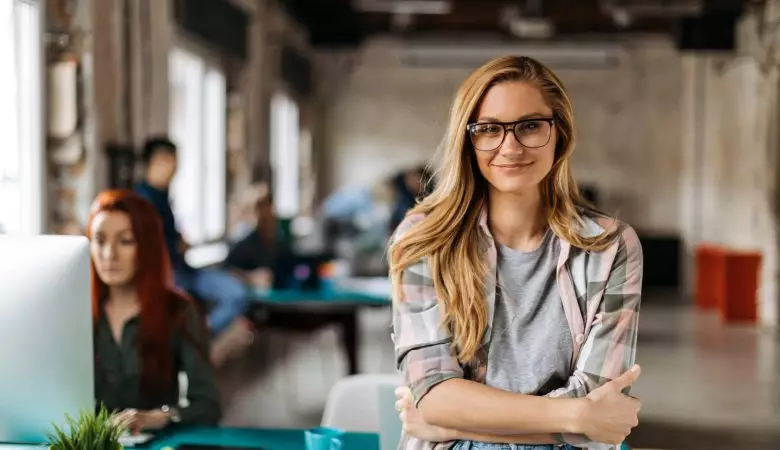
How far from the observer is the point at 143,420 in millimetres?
Answer: 2387

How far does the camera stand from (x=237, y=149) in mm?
9500

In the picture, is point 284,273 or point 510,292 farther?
point 284,273

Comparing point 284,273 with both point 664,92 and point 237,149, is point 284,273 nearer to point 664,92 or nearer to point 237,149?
point 237,149

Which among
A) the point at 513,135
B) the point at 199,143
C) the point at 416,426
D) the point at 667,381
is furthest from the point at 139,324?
the point at 199,143

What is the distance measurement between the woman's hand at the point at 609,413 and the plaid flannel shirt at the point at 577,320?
4cm

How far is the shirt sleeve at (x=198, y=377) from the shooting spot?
276 centimetres

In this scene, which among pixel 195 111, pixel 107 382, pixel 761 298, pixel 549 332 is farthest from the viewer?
pixel 761 298

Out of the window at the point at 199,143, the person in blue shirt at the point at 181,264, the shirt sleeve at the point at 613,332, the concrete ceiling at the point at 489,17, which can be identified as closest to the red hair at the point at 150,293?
the shirt sleeve at the point at 613,332

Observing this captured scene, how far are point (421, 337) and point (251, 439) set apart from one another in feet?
2.26

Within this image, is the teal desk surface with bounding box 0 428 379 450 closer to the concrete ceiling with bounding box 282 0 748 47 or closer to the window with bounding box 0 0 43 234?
the window with bounding box 0 0 43 234

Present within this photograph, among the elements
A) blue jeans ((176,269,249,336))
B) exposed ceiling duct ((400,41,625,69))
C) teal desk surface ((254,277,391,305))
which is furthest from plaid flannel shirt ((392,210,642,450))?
exposed ceiling duct ((400,41,625,69))

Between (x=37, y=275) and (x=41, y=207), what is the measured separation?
3227 mm

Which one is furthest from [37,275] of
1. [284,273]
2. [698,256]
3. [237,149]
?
[698,256]

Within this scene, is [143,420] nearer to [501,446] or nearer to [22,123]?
[501,446]
